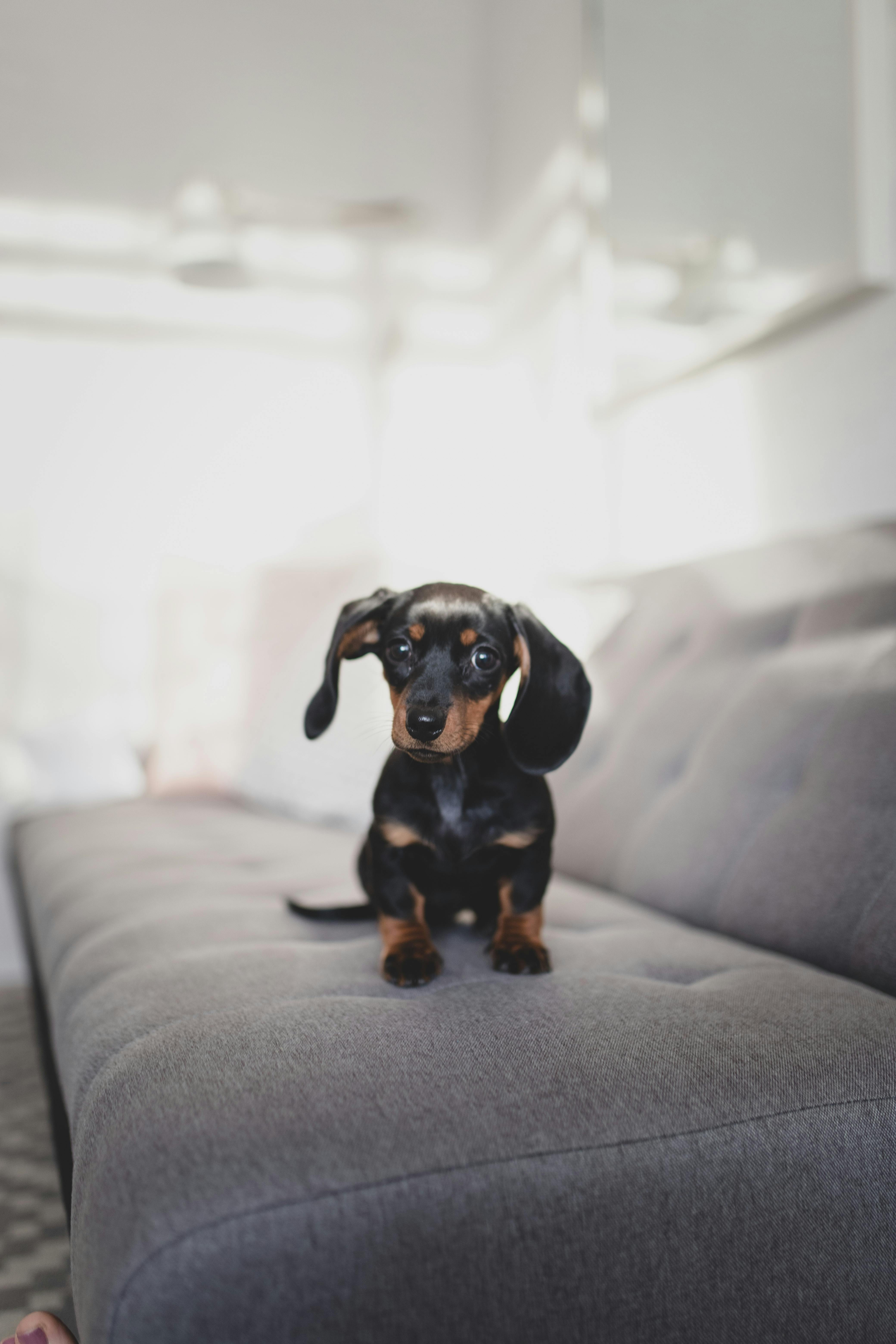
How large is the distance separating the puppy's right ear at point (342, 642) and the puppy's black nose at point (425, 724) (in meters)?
0.10

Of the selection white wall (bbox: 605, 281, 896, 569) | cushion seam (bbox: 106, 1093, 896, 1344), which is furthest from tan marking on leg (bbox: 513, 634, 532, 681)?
white wall (bbox: 605, 281, 896, 569)

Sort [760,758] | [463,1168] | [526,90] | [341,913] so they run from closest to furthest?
1. [463,1168]
2. [341,913]
3. [760,758]
4. [526,90]

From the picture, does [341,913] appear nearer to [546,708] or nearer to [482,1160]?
[546,708]

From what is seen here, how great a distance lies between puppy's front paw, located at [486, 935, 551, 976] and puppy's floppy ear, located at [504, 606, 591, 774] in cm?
18

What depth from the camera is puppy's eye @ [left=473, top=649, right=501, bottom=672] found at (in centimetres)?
84

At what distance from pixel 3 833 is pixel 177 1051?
2332 mm

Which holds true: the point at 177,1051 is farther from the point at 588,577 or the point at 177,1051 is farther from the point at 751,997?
the point at 588,577

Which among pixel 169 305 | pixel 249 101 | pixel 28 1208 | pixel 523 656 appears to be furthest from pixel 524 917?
pixel 249 101

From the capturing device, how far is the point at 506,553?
309 centimetres

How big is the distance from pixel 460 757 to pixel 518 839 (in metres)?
0.09

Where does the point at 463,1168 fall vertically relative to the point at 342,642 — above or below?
below

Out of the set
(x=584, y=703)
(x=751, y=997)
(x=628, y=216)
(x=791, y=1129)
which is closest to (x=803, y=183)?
(x=628, y=216)

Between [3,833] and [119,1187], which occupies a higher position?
[119,1187]

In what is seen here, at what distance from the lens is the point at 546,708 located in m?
0.83
